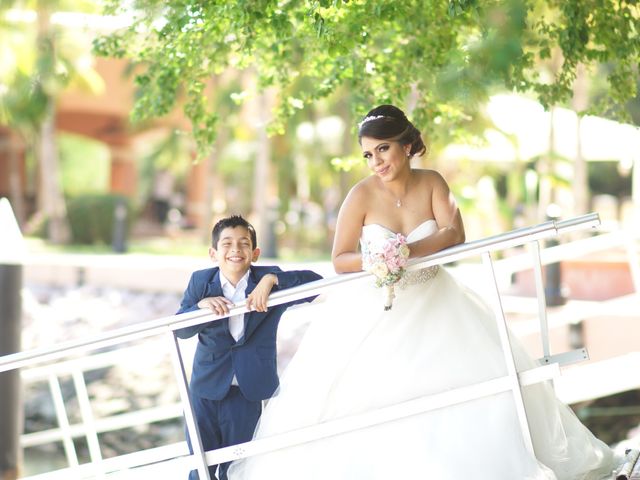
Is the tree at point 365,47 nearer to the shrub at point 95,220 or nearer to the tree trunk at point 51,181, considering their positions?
the tree trunk at point 51,181

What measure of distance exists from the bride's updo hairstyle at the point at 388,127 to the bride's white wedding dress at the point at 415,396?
401mm

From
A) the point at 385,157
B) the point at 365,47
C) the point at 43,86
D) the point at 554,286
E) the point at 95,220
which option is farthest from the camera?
the point at 95,220

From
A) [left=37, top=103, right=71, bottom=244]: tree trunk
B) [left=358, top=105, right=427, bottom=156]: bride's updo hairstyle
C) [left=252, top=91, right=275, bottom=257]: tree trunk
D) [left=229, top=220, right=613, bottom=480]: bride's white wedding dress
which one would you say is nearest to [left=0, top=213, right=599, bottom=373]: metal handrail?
Answer: [left=229, top=220, right=613, bottom=480]: bride's white wedding dress

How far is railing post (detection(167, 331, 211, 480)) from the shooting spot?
4246mm

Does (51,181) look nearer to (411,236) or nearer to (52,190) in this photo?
(52,190)

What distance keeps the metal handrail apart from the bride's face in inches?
22.4

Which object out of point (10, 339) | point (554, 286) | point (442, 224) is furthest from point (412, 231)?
point (554, 286)

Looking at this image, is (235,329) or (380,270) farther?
(235,329)

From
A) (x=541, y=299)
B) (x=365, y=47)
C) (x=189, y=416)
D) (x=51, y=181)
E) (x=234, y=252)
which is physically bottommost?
(x=189, y=416)

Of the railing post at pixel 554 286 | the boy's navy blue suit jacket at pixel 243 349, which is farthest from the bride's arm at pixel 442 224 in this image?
the railing post at pixel 554 286

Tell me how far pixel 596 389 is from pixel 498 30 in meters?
4.55

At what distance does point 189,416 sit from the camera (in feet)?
14.1

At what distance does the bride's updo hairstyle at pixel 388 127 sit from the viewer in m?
4.40

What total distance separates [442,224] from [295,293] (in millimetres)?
807
